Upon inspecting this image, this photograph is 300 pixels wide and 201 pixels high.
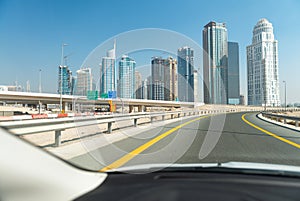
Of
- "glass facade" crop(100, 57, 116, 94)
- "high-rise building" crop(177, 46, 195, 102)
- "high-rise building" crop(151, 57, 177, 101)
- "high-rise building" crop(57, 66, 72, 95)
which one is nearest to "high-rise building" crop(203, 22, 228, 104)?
"high-rise building" crop(177, 46, 195, 102)

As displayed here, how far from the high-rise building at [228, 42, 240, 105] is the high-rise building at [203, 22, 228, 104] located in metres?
0.23

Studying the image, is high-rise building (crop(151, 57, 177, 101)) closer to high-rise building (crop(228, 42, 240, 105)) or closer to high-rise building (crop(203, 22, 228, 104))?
high-rise building (crop(203, 22, 228, 104))

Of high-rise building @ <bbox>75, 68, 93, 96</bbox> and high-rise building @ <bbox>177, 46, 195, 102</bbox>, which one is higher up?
high-rise building @ <bbox>177, 46, 195, 102</bbox>

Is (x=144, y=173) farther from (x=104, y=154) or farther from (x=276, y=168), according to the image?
(x=104, y=154)

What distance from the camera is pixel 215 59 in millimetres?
10766

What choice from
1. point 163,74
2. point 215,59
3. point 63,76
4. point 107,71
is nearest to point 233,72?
point 215,59

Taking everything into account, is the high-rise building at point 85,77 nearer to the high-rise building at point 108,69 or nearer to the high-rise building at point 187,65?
the high-rise building at point 108,69

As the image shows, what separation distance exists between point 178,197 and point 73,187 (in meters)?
0.88

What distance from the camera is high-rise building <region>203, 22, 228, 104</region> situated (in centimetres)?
986

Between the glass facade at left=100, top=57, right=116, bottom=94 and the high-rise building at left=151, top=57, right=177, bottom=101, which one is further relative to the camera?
the high-rise building at left=151, top=57, right=177, bottom=101

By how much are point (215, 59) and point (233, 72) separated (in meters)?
2.23

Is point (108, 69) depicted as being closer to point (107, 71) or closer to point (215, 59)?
point (107, 71)

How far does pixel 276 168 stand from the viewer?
267cm

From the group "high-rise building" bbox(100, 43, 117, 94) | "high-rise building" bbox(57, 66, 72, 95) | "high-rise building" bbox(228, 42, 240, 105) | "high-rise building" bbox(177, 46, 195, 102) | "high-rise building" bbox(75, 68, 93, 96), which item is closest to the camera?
"high-rise building" bbox(100, 43, 117, 94)
